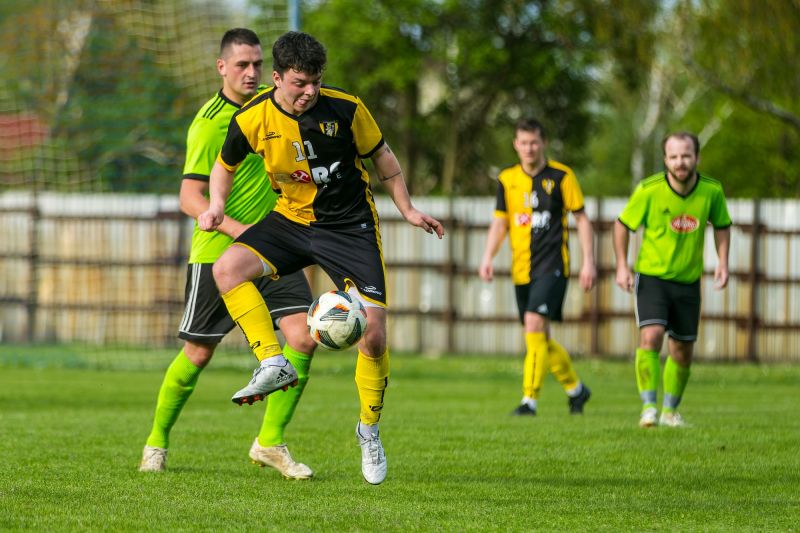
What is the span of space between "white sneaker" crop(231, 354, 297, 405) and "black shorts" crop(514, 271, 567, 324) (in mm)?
4883

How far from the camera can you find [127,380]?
1633 cm

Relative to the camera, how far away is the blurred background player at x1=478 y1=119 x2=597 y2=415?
36.1 feet

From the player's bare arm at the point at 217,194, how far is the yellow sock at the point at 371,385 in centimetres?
101

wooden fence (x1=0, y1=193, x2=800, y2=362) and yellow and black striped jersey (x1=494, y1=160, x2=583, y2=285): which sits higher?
yellow and black striped jersey (x1=494, y1=160, x2=583, y2=285)

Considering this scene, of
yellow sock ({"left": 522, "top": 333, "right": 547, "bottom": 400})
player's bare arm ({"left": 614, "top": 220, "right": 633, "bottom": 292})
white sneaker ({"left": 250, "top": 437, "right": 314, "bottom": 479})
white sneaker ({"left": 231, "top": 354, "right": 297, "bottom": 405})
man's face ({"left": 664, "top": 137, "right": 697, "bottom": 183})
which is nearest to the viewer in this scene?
white sneaker ({"left": 231, "top": 354, "right": 297, "bottom": 405})

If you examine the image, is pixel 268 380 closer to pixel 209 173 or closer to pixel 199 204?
pixel 199 204

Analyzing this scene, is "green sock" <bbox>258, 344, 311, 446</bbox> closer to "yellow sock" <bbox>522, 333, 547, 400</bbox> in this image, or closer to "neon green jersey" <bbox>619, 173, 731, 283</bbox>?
"neon green jersey" <bbox>619, 173, 731, 283</bbox>

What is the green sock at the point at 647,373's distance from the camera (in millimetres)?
10086

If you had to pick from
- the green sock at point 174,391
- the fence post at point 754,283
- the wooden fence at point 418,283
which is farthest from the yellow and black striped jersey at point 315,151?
the fence post at point 754,283

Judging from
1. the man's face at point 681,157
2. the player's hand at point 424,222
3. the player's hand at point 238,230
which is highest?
the man's face at point 681,157

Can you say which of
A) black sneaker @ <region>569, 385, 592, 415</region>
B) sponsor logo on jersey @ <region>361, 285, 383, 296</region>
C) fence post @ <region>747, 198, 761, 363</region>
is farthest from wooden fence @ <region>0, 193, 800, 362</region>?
sponsor logo on jersey @ <region>361, 285, 383, 296</region>

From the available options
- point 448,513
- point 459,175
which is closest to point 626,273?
point 448,513

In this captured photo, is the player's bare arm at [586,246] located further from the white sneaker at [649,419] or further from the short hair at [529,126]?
the white sneaker at [649,419]

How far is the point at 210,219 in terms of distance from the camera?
667 cm
